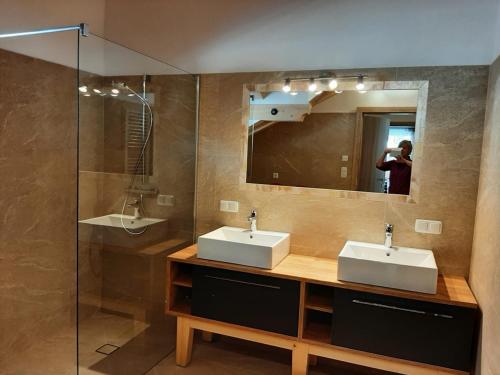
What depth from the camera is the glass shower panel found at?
2648mm

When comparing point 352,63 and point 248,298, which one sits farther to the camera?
point 352,63

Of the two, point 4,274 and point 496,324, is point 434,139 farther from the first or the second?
point 4,274

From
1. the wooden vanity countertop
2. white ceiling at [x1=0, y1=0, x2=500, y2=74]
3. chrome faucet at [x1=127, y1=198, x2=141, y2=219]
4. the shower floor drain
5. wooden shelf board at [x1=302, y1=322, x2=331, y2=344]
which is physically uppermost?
white ceiling at [x1=0, y1=0, x2=500, y2=74]

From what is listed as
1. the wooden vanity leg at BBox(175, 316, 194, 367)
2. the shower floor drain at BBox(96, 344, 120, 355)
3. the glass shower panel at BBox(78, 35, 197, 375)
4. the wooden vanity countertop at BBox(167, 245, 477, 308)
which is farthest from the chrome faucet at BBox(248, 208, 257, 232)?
the shower floor drain at BBox(96, 344, 120, 355)

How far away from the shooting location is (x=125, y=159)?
281 centimetres

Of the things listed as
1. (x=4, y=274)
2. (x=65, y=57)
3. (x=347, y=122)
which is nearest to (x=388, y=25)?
(x=347, y=122)

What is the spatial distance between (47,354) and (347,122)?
2.72m

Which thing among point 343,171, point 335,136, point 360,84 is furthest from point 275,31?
point 343,171

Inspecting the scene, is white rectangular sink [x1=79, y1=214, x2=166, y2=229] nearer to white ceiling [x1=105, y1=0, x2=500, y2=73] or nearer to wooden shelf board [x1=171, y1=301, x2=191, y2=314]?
wooden shelf board [x1=171, y1=301, x2=191, y2=314]

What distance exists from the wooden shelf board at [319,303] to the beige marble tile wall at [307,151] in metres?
0.78

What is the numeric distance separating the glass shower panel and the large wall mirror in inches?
25.7

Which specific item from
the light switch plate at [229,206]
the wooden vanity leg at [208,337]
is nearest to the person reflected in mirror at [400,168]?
the light switch plate at [229,206]

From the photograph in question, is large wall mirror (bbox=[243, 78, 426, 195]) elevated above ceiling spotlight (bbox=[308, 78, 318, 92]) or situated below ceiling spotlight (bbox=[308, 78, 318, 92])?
below

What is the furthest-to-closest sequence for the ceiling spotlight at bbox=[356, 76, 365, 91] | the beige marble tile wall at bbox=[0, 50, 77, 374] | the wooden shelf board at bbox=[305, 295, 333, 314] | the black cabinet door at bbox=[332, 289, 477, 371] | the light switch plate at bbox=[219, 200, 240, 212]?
1. the light switch plate at bbox=[219, 200, 240, 212]
2. the ceiling spotlight at bbox=[356, 76, 365, 91]
3. the beige marble tile wall at bbox=[0, 50, 77, 374]
4. the wooden shelf board at bbox=[305, 295, 333, 314]
5. the black cabinet door at bbox=[332, 289, 477, 371]
